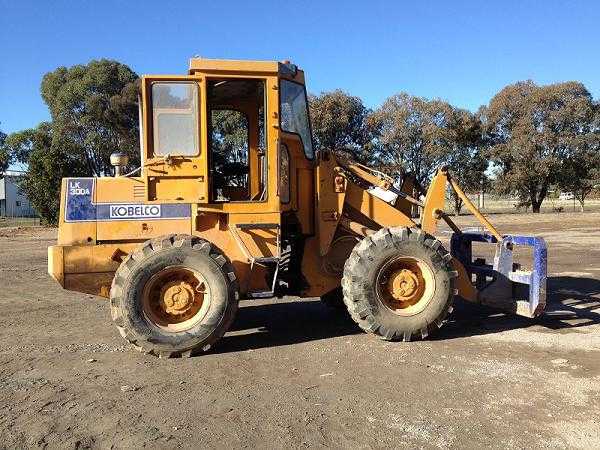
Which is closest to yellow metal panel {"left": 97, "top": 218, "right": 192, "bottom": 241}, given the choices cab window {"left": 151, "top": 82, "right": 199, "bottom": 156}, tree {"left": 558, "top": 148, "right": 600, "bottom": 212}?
cab window {"left": 151, "top": 82, "right": 199, "bottom": 156}

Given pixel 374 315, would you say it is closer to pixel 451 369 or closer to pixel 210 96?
pixel 451 369

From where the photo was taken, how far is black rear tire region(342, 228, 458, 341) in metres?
6.45

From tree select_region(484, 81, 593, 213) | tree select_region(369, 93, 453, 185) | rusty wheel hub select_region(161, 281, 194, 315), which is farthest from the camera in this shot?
tree select_region(484, 81, 593, 213)

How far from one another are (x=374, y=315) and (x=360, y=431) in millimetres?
2434

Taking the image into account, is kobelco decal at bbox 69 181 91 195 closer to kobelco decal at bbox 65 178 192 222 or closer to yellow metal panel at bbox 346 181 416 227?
kobelco decal at bbox 65 178 192 222

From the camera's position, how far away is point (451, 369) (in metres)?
5.50

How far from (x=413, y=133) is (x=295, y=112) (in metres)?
32.7

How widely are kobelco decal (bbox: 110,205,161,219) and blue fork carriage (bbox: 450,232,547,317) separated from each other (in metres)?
4.30

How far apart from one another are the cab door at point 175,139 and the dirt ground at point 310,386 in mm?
1879

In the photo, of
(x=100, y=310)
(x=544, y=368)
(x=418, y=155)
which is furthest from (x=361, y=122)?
(x=544, y=368)

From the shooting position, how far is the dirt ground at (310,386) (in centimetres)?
405

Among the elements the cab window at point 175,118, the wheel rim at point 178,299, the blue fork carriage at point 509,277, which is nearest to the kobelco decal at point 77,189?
the cab window at point 175,118

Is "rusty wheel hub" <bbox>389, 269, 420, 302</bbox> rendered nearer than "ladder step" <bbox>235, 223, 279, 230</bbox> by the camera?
No

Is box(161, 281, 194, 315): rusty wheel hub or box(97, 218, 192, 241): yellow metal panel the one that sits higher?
box(97, 218, 192, 241): yellow metal panel
